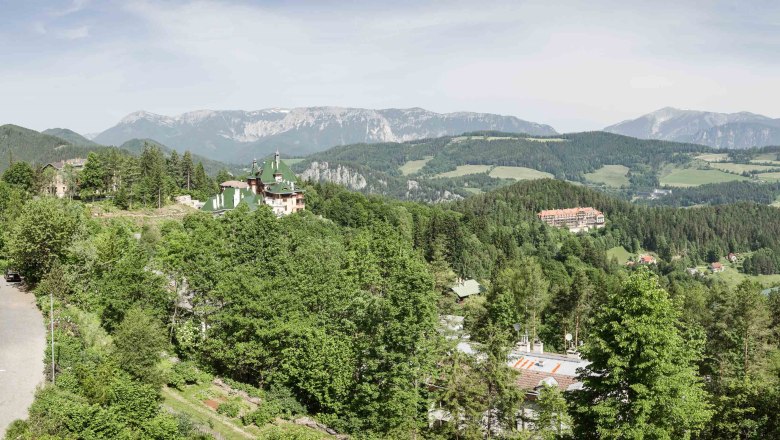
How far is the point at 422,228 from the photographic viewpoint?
105 meters

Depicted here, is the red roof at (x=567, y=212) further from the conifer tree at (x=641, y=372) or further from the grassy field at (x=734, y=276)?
the conifer tree at (x=641, y=372)

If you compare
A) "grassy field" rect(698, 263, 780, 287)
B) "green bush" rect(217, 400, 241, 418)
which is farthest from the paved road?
"grassy field" rect(698, 263, 780, 287)

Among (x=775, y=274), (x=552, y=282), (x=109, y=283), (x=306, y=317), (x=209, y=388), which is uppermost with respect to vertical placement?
(x=109, y=283)

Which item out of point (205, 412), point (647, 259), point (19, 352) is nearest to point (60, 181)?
point (19, 352)

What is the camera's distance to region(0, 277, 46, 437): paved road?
88.2 feet

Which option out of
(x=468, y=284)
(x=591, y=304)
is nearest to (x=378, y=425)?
(x=591, y=304)

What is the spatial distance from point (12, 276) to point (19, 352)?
760 inches

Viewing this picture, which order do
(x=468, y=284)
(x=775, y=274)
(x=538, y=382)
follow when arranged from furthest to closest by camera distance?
(x=775, y=274)
(x=468, y=284)
(x=538, y=382)

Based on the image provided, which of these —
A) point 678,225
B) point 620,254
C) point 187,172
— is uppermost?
point 187,172

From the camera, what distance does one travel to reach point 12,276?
4816cm

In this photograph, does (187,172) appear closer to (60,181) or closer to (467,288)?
(60,181)

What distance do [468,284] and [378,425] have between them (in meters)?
62.4

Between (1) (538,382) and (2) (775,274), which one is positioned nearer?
(1) (538,382)

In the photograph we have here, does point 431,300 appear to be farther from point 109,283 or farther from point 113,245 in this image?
point 113,245
